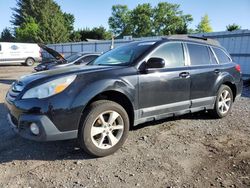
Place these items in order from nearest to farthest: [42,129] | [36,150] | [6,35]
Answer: [42,129], [36,150], [6,35]

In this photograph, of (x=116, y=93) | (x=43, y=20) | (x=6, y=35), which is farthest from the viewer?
(x=6, y=35)

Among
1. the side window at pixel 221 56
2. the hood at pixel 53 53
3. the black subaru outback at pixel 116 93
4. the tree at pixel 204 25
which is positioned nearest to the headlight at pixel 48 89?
the black subaru outback at pixel 116 93

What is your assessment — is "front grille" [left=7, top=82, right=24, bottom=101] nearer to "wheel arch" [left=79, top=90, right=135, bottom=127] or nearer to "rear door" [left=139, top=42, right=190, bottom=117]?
"wheel arch" [left=79, top=90, right=135, bottom=127]

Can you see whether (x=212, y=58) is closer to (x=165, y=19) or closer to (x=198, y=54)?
(x=198, y=54)

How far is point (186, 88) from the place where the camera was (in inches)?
185

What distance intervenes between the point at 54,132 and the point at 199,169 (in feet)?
6.36

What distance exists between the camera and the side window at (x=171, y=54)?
4.48m

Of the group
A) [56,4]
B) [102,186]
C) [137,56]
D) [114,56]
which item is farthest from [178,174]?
[56,4]

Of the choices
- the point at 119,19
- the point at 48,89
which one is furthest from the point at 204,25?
the point at 48,89

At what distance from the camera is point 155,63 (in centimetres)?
407

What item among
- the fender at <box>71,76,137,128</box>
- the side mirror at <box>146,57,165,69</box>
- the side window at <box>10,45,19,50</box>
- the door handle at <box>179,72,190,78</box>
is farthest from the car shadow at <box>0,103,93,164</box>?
the side window at <box>10,45,19,50</box>

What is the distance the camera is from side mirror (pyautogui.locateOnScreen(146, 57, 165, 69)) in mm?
4051

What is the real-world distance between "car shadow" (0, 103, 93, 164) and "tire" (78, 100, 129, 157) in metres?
0.25

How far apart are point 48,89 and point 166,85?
6.40ft
